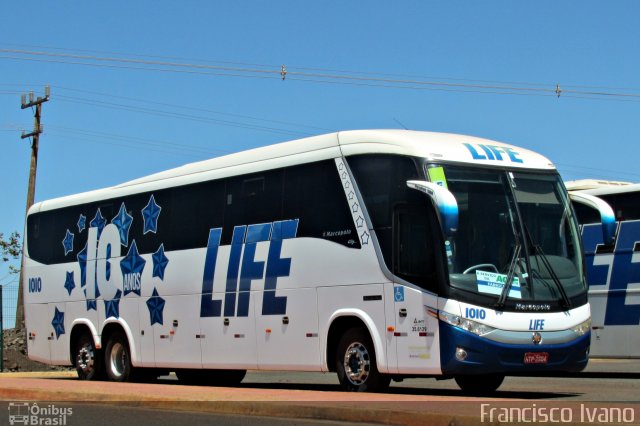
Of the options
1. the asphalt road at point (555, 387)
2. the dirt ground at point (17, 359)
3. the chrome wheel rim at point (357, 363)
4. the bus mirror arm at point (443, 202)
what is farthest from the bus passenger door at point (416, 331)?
the dirt ground at point (17, 359)

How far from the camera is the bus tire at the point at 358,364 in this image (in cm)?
1554

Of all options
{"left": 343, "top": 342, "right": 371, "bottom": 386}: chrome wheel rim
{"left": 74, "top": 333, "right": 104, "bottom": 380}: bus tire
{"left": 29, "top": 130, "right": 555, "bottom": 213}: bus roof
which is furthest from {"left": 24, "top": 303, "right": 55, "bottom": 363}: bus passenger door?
{"left": 343, "top": 342, "right": 371, "bottom": 386}: chrome wheel rim

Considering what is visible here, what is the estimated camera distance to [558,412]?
10383 millimetres

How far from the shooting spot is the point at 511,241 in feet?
48.8

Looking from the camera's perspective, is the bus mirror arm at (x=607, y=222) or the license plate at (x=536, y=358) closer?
the license plate at (x=536, y=358)

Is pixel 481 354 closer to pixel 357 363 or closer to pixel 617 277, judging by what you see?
pixel 357 363

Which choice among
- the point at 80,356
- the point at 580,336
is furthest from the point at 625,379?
the point at 80,356

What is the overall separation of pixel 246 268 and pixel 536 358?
5.44 metres

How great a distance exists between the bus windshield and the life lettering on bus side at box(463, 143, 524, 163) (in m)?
0.25

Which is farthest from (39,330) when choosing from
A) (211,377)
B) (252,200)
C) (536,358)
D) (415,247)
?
(536,358)

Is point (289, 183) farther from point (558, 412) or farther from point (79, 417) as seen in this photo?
point (558, 412)

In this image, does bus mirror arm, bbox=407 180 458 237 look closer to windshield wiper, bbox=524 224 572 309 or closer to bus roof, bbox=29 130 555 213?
bus roof, bbox=29 130 555 213

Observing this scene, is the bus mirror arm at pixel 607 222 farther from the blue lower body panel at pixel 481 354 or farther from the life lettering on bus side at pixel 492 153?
the blue lower body panel at pixel 481 354

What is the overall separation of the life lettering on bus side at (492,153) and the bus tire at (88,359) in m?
9.65
